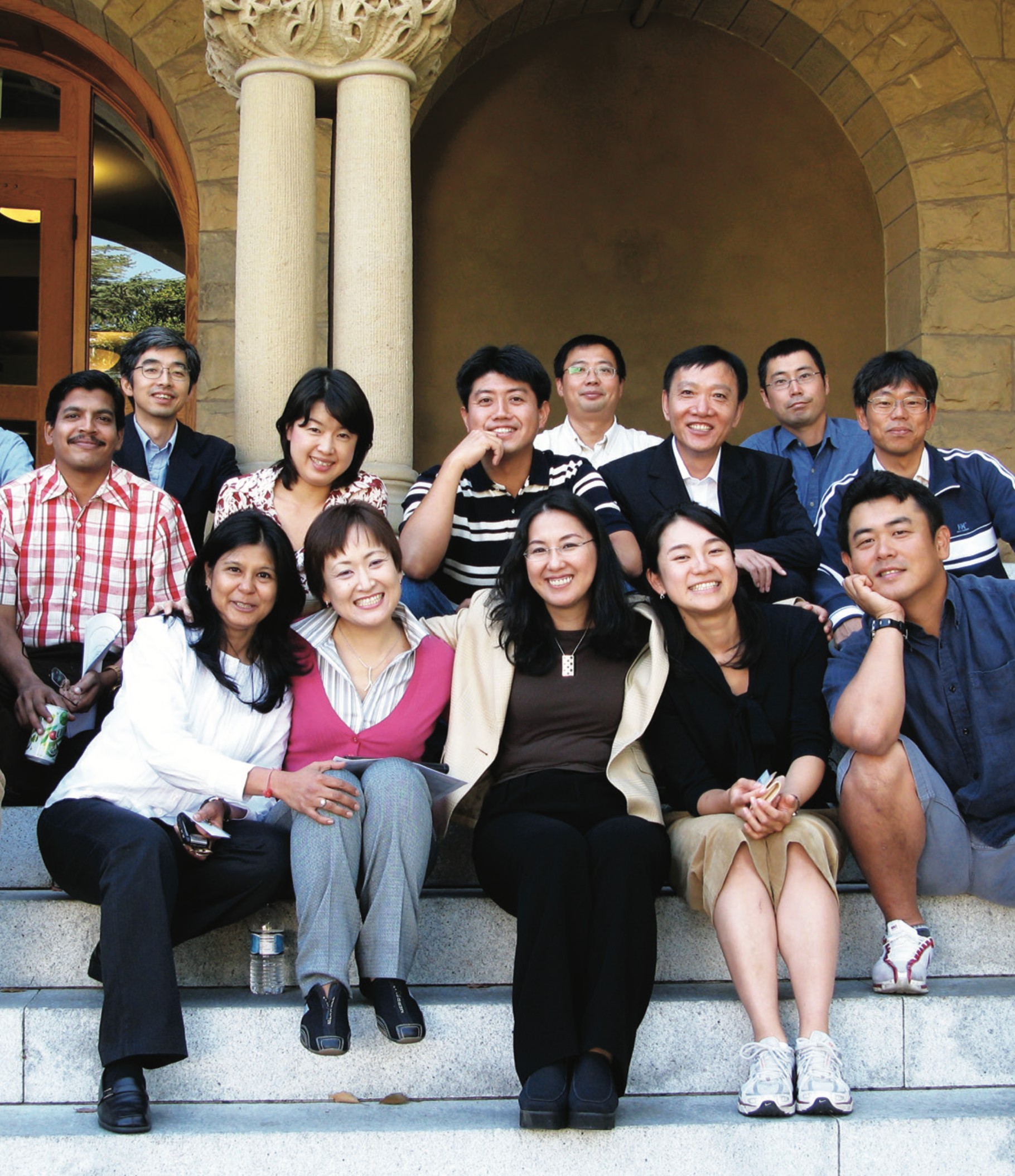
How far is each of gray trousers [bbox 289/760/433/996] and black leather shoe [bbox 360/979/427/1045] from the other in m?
0.02

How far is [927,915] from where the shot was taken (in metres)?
3.22

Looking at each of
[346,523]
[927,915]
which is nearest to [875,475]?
[927,915]

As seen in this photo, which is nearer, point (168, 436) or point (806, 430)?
point (168, 436)

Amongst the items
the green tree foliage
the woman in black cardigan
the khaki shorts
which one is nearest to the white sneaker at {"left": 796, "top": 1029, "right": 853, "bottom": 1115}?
→ the woman in black cardigan

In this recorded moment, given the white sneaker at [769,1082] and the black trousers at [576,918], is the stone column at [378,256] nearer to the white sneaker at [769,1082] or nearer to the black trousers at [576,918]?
the black trousers at [576,918]

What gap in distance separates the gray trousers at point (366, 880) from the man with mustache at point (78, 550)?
1161 mm

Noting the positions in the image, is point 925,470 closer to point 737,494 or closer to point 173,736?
point 737,494

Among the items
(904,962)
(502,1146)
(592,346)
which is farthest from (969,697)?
(592,346)

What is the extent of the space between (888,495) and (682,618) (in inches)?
23.5

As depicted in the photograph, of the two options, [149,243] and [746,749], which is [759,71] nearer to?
[149,243]

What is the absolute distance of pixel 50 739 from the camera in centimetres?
347

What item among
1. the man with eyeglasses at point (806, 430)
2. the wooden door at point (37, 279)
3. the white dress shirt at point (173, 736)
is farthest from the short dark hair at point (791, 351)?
the wooden door at point (37, 279)

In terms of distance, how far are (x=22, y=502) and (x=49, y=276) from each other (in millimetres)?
3286

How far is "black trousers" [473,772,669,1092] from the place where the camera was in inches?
103
